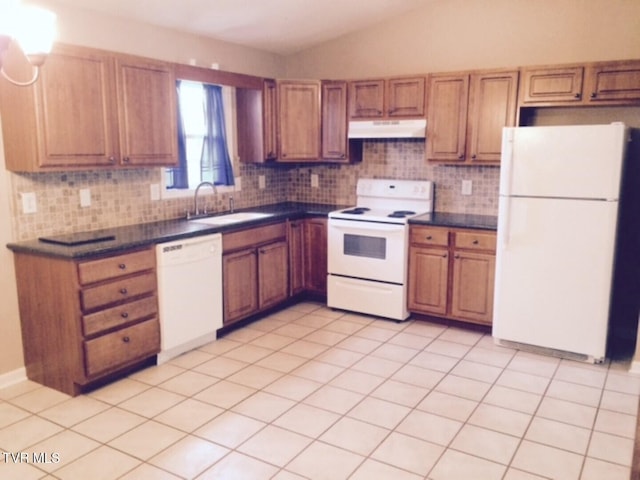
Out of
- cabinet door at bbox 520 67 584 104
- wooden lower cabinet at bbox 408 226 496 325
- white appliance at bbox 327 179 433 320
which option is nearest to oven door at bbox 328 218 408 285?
white appliance at bbox 327 179 433 320

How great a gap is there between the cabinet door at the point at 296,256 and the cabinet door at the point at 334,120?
2.39 feet

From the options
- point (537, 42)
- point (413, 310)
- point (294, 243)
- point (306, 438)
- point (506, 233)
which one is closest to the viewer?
A: point (306, 438)

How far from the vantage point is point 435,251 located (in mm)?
4363

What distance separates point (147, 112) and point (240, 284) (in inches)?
59.2

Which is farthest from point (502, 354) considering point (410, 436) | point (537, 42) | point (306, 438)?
point (537, 42)

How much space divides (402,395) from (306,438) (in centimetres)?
75

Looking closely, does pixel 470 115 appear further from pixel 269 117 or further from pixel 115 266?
pixel 115 266

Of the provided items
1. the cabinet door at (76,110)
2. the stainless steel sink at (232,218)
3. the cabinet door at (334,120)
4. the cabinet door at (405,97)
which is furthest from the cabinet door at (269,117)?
the cabinet door at (76,110)

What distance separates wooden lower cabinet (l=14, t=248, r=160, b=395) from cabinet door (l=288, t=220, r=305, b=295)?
5.31 ft

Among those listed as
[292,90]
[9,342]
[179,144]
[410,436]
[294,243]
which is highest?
[292,90]

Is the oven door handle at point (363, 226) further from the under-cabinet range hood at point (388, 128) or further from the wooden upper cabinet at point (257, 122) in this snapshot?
the wooden upper cabinet at point (257, 122)

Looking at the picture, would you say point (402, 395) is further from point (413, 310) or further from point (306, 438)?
point (413, 310)

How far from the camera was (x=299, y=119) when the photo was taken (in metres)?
4.96

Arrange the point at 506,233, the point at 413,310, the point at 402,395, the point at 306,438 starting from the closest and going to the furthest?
1. the point at 306,438
2. the point at 402,395
3. the point at 506,233
4. the point at 413,310
